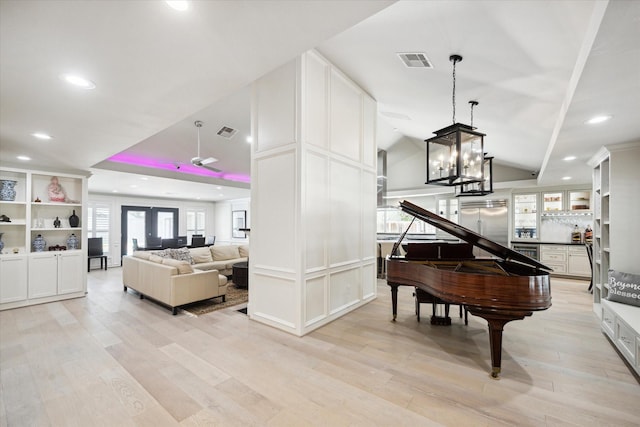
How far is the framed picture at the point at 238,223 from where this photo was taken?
38.3 ft

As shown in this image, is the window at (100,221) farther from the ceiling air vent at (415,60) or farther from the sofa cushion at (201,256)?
the ceiling air vent at (415,60)

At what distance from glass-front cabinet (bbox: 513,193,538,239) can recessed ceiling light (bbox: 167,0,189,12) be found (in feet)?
27.9

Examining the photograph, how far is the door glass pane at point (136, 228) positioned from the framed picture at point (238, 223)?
3.22m

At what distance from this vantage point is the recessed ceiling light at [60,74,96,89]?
2.09 m

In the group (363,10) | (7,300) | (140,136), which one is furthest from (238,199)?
(363,10)

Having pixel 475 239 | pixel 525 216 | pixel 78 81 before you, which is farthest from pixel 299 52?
pixel 525 216

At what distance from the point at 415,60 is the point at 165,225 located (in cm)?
1082

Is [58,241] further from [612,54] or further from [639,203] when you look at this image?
[639,203]

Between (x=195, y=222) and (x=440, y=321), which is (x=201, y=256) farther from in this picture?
(x=195, y=222)

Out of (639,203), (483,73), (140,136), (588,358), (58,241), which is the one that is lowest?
(588,358)

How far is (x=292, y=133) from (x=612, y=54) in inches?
108

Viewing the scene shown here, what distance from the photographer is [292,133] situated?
11.3 feet

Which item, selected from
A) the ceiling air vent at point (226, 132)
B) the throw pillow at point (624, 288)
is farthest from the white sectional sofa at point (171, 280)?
the throw pillow at point (624, 288)

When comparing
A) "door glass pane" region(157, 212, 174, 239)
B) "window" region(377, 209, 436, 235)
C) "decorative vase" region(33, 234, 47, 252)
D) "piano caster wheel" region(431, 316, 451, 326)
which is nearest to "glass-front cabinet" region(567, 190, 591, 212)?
"window" region(377, 209, 436, 235)
